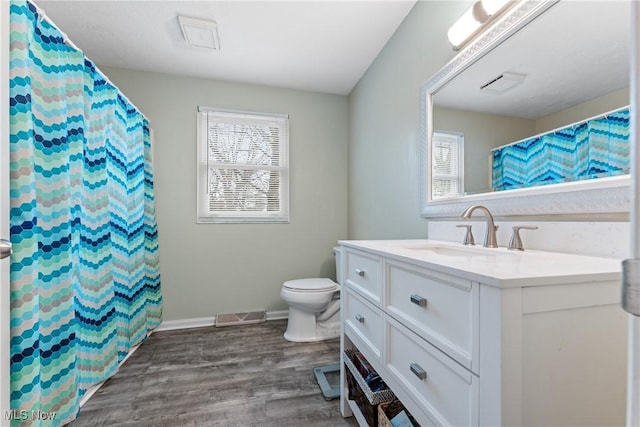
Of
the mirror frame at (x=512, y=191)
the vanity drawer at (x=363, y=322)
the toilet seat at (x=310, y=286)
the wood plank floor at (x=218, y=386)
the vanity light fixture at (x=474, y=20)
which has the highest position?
the vanity light fixture at (x=474, y=20)

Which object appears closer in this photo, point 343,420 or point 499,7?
point 499,7

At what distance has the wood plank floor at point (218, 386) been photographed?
1.42m

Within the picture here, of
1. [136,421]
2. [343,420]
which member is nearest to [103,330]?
[136,421]

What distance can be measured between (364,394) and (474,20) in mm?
1681

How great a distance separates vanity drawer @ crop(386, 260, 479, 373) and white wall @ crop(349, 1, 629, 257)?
52 cm

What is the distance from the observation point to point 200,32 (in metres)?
1.99

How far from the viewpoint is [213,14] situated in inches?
72.9

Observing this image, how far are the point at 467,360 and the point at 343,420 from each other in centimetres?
104

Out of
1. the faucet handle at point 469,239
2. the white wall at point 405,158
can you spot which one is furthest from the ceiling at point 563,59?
the faucet handle at point 469,239

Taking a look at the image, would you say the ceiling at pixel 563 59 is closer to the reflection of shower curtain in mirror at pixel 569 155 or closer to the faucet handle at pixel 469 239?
the reflection of shower curtain in mirror at pixel 569 155

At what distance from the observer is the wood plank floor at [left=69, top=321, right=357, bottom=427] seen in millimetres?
1419

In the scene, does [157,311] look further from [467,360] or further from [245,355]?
[467,360]

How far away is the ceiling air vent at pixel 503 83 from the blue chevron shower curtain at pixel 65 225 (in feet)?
5.93

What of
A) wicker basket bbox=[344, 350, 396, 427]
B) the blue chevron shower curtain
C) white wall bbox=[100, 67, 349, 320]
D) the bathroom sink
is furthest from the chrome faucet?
white wall bbox=[100, 67, 349, 320]
